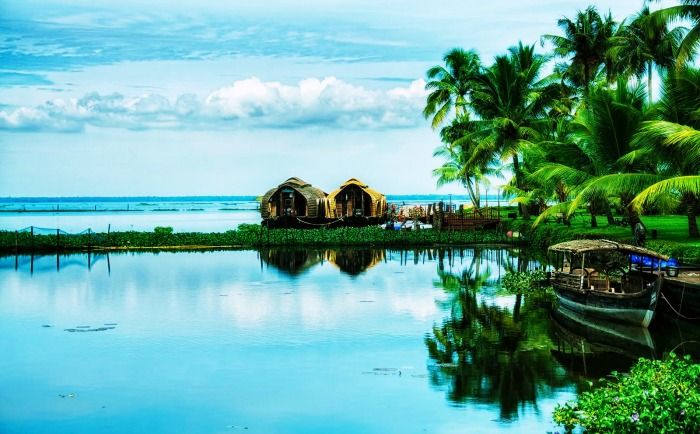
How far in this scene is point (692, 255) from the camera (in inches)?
731

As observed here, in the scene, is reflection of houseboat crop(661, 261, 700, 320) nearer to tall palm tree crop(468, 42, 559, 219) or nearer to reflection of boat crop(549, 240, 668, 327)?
reflection of boat crop(549, 240, 668, 327)

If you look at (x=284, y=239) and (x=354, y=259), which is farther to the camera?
(x=284, y=239)

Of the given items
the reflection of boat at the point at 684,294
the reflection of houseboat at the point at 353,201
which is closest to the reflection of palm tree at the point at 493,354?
the reflection of boat at the point at 684,294

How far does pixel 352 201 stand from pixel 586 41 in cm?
1599

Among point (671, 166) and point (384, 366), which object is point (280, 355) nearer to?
point (384, 366)

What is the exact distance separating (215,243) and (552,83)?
49.1ft

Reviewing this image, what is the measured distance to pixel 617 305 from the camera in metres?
14.2

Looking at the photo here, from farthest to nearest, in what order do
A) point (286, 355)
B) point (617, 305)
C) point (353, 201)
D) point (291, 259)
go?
point (353, 201) < point (291, 259) < point (617, 305) < point (286, 355)

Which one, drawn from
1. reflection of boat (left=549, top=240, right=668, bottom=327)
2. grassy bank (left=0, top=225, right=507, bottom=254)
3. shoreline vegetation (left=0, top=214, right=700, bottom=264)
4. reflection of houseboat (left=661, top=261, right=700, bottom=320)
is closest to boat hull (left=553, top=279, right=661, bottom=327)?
reflection of boat (left=549, top=240, right=668, bottom=327)

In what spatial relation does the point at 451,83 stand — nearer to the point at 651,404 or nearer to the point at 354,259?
the point at 354,259

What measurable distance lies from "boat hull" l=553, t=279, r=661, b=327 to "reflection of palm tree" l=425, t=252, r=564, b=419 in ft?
2.53

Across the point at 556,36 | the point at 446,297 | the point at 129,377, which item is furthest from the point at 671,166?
the point at 129,377

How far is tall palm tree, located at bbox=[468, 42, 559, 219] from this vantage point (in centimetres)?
3253

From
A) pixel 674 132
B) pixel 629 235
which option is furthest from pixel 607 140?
pixel 674 132
